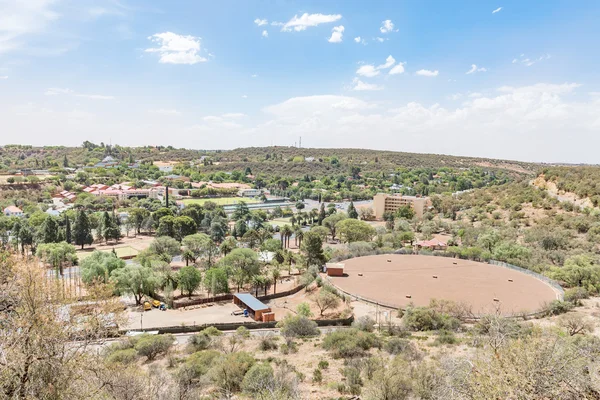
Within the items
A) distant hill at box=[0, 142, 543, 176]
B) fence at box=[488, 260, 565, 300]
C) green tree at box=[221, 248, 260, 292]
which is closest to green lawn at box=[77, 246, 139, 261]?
green tree at box=[221, 248, 260, 292]

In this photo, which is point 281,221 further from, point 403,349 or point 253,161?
point 253,161

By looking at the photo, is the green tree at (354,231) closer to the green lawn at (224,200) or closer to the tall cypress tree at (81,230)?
the tall cypress tree at (81,230)

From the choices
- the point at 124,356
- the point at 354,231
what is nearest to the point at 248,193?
the point at 354,231

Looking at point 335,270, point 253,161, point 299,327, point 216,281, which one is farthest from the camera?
point 253,161

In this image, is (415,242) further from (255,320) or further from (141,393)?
(141,393)

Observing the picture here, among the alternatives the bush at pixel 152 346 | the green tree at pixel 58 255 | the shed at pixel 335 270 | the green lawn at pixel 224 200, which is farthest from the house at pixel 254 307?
the green lawn at pixel 224 200

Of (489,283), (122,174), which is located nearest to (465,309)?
(489,283)

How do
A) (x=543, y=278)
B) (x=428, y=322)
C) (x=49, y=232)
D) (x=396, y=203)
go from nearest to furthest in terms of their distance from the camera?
(x=428, y=322) < (x=543, y=278) < (x=49, y=232) < (x=396, y=203)
